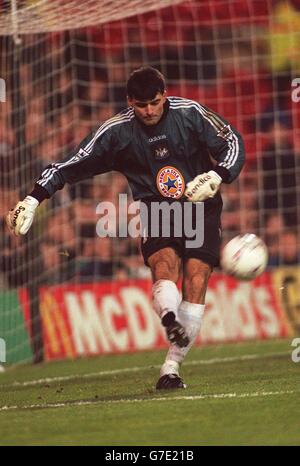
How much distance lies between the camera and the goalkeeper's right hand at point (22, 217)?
7.91 m

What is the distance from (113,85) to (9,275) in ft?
11.0

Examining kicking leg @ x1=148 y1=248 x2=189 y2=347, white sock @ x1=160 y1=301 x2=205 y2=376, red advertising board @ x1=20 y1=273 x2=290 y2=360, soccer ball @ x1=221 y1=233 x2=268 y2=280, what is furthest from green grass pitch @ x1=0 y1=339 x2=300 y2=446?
red advertising board @ x1=20 y1=273 x2=290 y2=360

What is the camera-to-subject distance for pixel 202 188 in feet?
24.9

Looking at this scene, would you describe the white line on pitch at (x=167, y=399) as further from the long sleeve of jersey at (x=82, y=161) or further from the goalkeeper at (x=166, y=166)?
the long sleeve of jersey at (x=82, y=161)

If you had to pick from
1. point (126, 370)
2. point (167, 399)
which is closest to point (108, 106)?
point (126, 370)

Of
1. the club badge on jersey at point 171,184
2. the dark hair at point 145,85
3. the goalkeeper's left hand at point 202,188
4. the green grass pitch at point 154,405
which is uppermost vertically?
the dark hair at point 145,85

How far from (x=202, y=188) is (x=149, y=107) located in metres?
0.74

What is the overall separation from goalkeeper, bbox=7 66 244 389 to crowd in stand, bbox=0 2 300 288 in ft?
16.2

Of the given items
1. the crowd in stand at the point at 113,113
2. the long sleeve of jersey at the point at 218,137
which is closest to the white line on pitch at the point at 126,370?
the long sleeve of jersey at the point at 218,137

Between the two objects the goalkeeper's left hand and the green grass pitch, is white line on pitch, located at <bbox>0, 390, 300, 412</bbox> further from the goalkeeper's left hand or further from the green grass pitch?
the goalkeeper's left hand

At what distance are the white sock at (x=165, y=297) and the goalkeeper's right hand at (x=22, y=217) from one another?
89 cm

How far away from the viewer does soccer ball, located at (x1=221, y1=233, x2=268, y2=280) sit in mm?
8070

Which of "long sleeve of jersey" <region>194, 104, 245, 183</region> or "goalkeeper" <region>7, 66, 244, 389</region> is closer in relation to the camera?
"goalkeeper" <region>7, 66, 244, 389</region>
